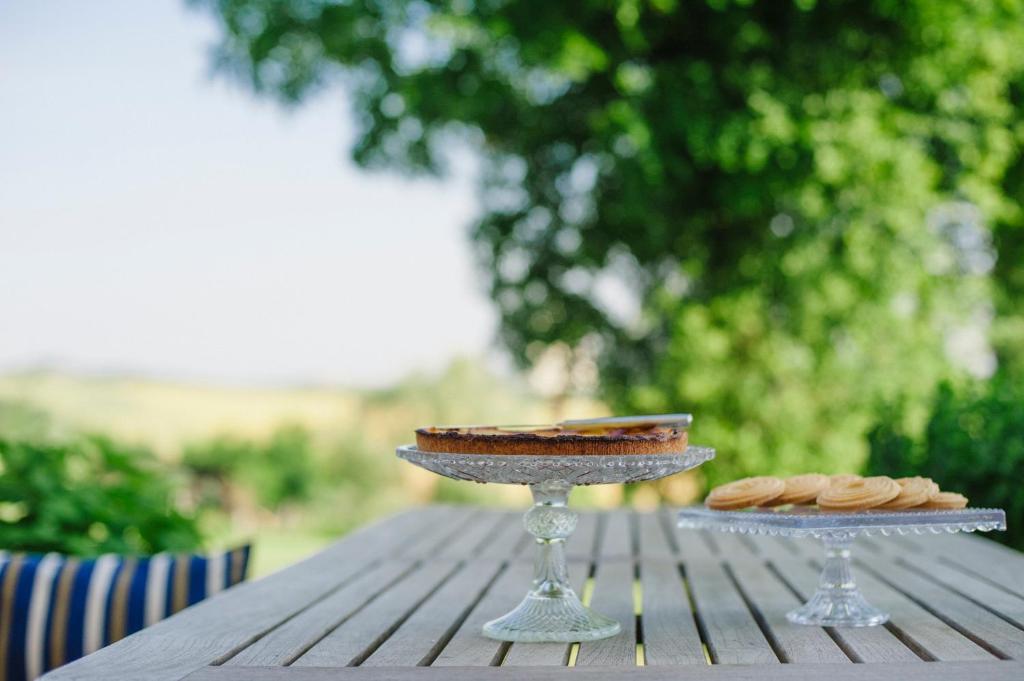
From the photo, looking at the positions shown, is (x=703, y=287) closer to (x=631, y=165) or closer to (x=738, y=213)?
(x=738, y=213)

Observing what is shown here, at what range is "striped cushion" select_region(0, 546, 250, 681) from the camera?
2.76 m

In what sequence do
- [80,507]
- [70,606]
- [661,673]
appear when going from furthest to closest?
[80,507]
[70,606]
[661,673]

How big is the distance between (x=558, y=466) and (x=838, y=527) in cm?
49

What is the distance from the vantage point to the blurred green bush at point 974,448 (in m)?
3.69

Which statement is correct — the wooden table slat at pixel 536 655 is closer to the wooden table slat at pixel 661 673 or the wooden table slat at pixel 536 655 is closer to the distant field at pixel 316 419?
the wooden table slat at pixel 661 673

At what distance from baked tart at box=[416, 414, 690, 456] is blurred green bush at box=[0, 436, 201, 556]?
1.94m

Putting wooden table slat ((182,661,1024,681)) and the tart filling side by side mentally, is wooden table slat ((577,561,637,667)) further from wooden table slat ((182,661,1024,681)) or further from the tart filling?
the tart filling

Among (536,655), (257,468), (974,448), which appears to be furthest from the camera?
(257,468)

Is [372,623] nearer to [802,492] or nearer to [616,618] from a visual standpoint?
Result: [616,618]

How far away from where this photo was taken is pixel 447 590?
101 inches

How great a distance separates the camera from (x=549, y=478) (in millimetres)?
1930

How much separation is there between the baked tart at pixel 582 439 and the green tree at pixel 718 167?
5.40 m

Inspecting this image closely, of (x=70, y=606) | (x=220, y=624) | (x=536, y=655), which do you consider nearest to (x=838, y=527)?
(x=536, y=655)

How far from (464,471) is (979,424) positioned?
262 cm
